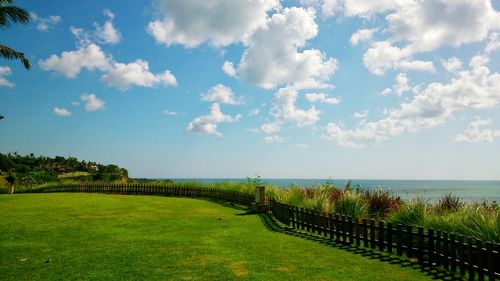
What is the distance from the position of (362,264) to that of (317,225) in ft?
15.1

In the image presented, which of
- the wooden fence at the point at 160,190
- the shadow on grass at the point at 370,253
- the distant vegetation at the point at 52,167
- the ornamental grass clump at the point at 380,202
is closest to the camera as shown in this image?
the shadow on grass at the point at 370,253

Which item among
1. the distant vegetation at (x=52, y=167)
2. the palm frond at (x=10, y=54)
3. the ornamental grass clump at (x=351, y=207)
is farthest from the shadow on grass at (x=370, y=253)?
the distant vegetation at (x=52, y=167)

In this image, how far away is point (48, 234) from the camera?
14.1 m

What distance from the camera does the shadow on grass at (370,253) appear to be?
31.1 feet

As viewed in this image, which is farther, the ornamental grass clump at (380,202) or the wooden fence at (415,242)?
the ornamental grass clump at (380,202)

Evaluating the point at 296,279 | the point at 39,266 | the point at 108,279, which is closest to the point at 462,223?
the point at 296,279

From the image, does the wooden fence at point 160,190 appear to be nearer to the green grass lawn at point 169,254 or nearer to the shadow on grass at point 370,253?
the shadow on grass at point 370,253

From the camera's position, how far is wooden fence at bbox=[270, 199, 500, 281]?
8.88 meters

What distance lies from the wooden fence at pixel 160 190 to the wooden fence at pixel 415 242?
9900 mm

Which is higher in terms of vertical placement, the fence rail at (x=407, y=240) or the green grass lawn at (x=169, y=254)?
the fence rail at (x=407, y=240)

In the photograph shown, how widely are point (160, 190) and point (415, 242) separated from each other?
29409 millimetres

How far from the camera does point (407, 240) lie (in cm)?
1123

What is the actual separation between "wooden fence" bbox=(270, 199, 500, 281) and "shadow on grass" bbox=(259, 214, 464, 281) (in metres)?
0.26

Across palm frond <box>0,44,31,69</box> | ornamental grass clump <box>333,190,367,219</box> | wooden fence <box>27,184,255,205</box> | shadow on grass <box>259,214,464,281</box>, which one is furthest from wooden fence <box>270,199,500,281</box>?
palm frond <box>0,44,31,69</box>
